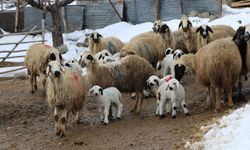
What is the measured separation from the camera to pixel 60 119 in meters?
9.30

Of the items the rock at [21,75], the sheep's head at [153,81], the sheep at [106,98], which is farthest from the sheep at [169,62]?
the rock at [21,75]

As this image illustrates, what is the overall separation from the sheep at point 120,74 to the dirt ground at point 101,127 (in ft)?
2.04

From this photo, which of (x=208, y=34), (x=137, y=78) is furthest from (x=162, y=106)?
(x=208, y=34)

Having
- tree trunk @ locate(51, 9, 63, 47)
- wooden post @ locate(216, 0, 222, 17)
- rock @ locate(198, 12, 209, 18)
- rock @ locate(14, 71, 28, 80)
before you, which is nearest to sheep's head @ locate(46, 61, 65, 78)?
rock @ locate(14, 71, 28, 80)

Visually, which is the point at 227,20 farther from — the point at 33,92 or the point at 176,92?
the point at 176,92

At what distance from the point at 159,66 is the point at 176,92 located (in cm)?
385

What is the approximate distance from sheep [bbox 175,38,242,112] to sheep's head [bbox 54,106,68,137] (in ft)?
Result: 9.82

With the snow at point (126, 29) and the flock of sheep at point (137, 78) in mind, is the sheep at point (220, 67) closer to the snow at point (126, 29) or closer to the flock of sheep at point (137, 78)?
the flock of sheep at point (137, 78)

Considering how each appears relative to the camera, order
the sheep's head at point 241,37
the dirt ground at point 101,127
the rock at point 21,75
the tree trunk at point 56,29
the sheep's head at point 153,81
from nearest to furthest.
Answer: the dirt ground at point 101,127 < the sheep's head at point 241,37 < the sheep's head at point 153,81 < the rock at point 21,75 < the tree trunk at point 56,29

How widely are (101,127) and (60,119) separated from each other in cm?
85

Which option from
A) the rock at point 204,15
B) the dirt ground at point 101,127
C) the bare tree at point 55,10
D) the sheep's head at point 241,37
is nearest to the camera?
the dirt ground at point 101,127

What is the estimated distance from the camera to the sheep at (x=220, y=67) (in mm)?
9758

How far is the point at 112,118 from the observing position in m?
10.2

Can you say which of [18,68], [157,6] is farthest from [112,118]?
[157,6]
